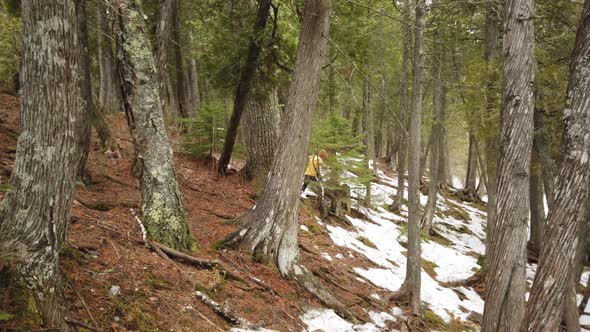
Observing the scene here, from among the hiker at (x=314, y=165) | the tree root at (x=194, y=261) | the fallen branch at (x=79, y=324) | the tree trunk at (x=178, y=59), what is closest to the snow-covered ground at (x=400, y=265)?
the tree root at (x=194, y=261)

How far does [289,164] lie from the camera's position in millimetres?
5434

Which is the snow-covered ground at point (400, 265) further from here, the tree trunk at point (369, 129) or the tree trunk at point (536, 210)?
the tree trunk at point (369, 129)

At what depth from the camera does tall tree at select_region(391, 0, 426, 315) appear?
21.0 ft

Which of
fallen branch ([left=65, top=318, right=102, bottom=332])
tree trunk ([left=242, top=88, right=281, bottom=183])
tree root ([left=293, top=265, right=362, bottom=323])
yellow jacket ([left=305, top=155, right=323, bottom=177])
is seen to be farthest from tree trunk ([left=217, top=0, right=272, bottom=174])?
fallen branch ([left=65, top=318, right=102, bottom=332])

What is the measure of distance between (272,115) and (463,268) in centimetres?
767

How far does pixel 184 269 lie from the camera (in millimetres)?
4359

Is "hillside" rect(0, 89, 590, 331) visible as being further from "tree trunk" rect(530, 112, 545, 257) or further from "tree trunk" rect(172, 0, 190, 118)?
"tree trunk" rect(530, 112, 545, 257)

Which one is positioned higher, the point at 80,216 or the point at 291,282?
the point at 80,216

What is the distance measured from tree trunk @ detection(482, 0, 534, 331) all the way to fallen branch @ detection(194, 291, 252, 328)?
8.96 ft

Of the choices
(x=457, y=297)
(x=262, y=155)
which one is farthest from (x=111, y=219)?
(x=457, y=297)

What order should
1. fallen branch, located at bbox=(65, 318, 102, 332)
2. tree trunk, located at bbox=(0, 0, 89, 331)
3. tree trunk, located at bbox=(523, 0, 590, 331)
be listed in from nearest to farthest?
1. tree trunk, located at bbox=(0, 0, 89, 331)
2. fallen branch, located at bbox=(65, 318, 102, 332)
3. tree trunk, located at bbox=(523, 0, 590, 331)

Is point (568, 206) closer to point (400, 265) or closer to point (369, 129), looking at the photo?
point (400, 265)

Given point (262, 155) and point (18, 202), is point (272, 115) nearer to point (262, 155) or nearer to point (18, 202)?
point (262, 155)

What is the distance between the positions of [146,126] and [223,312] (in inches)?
85.9
